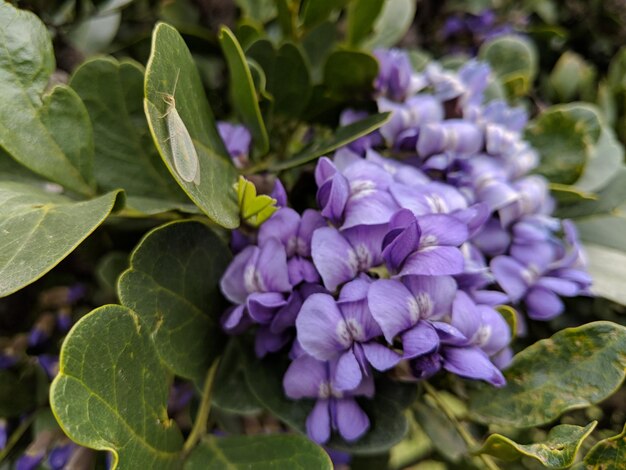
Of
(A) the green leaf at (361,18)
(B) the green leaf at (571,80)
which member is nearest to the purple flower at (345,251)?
(A) the green leaf at (361,18)

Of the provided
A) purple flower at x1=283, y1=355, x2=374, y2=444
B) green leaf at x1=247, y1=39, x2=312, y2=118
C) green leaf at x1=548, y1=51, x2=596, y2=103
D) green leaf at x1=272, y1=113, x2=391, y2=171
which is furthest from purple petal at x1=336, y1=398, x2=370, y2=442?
green leaf at x1=548, y1=51, x2=596, y2=103

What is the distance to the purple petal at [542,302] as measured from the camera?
56cm

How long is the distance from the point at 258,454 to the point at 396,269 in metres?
0.18

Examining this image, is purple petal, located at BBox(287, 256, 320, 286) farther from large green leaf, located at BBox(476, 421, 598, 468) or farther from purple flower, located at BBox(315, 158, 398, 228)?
large green leaf, located at BBox(476, 421, 598, 468)

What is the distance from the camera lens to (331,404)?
495 mm

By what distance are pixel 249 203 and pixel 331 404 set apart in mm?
181

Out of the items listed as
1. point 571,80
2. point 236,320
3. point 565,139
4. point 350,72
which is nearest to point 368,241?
point 236,320

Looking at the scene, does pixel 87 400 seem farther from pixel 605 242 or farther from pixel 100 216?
pixel 605 242

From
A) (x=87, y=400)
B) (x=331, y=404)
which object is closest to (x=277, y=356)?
(x=331, y=404)

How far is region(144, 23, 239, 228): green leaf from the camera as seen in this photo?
376 mm

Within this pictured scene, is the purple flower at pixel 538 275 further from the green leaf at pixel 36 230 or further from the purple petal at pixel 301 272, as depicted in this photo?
the green leaf at pixel 36 230

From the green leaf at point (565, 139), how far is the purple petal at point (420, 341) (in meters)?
0.35

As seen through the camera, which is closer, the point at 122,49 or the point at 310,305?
the point at 310,305

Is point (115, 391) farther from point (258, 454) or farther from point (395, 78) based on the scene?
point (395, 78)
